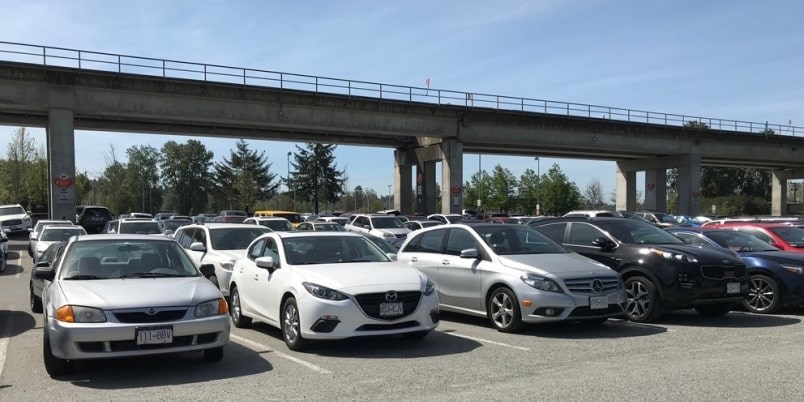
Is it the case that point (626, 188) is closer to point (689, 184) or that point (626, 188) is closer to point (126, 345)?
point (689, 184)

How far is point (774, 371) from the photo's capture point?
22.4 feet

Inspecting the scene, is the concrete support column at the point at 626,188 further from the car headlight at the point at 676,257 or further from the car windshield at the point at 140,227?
the car headlight at the point at 676,257

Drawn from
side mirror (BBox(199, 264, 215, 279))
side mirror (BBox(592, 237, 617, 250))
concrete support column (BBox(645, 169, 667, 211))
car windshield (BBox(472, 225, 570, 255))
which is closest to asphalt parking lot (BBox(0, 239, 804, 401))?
car windshield (BBox(472, 225, 570, 255))

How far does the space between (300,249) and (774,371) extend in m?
5.91

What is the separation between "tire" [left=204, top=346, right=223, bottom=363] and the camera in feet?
24.0

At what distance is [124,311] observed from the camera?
21.6 ft

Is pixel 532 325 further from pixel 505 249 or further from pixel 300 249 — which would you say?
pixel 300 249

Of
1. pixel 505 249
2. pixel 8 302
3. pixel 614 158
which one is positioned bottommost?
pixel 8 302

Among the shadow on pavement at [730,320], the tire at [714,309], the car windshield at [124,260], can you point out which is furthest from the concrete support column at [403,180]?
the car windshield at [124,260]

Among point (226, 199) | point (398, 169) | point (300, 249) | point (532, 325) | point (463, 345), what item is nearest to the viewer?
point (463, 345)

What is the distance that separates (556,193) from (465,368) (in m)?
79.6

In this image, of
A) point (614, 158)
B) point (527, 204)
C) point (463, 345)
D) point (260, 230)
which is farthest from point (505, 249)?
point (527, 204)

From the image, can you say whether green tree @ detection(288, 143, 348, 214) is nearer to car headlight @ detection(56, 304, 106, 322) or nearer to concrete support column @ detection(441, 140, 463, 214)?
concrete support column @ detection(441, 140, 463, 214)

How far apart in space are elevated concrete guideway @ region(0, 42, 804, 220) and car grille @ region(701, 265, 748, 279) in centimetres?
3090
